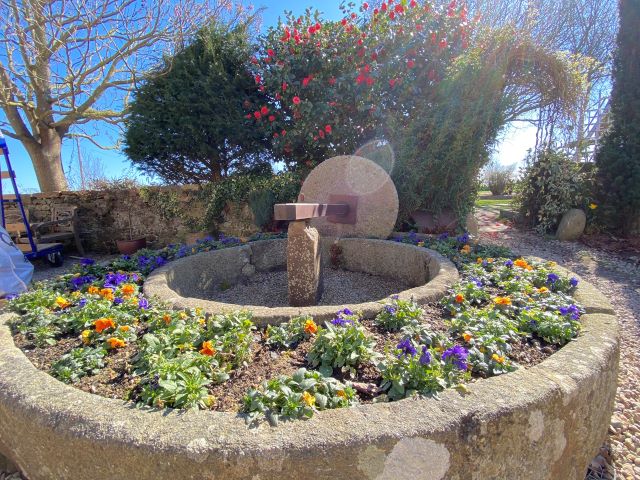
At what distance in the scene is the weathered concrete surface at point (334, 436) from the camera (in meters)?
1.01

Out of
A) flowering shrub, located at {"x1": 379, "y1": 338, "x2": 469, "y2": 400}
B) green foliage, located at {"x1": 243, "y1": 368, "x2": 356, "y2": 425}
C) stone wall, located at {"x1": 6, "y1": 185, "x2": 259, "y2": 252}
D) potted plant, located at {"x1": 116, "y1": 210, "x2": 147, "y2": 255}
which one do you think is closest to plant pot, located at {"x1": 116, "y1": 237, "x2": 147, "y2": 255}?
potted plant, located at {"x1": 116, "y1": 210, "x2": 147, "y2": 255}

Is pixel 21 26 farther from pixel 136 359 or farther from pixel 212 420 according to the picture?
pixel 212 420

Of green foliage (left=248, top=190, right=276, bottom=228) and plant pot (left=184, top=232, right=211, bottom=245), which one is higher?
green foliage (left=248, top=190, right=276, bottom=228)

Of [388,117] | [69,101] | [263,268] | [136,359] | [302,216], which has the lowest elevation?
[263,268]

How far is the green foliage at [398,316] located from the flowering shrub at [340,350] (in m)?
0.28

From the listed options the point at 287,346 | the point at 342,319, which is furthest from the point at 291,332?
the point at 342,319

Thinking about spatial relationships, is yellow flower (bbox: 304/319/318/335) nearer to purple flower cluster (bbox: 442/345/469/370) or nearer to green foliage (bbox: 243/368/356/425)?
green foliage (bbox: 243/368/356/425)

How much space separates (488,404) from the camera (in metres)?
1.14

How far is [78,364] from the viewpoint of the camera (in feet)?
5.01

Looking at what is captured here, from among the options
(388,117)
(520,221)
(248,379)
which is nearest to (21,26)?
(388,117)

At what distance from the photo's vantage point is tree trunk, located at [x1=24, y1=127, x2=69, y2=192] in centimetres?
888

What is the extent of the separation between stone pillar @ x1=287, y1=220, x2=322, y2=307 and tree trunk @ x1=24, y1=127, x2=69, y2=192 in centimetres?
915

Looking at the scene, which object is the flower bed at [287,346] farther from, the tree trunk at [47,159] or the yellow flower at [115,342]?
the tree trunk at [47,159]

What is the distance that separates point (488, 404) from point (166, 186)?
23.7 ft
